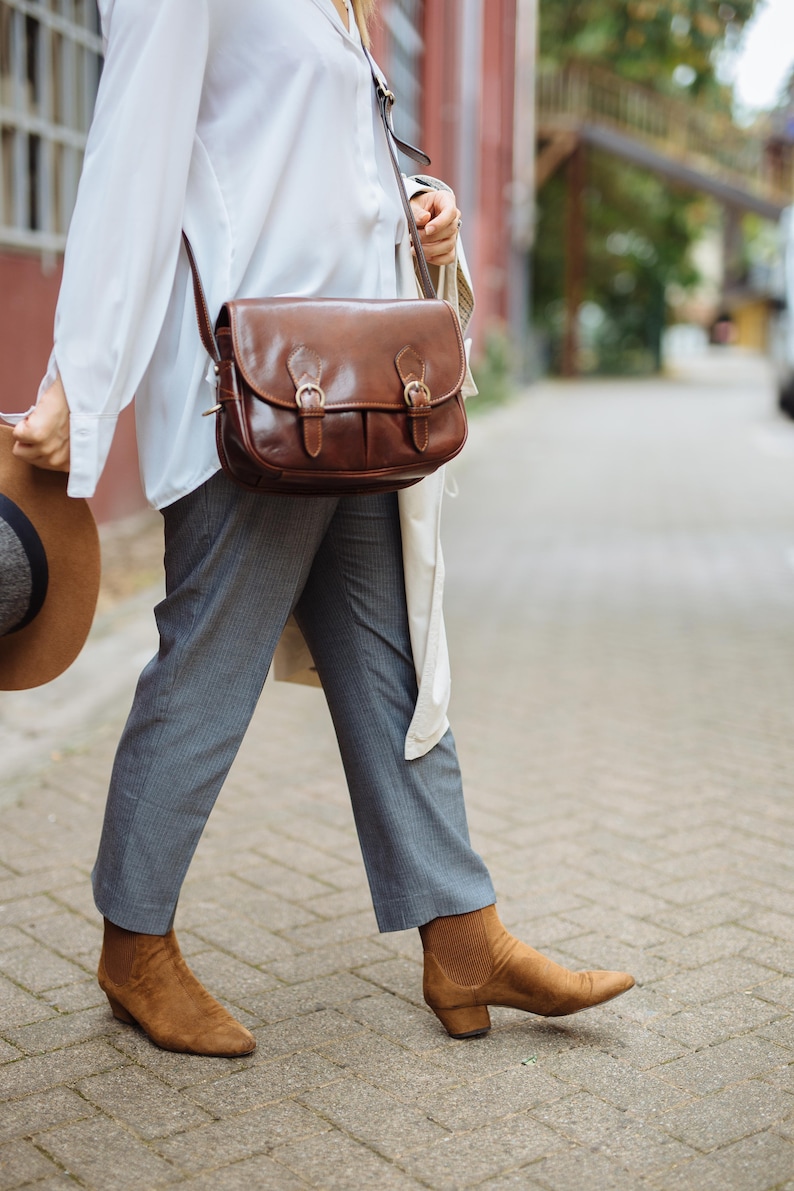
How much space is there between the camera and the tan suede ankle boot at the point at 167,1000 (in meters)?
2.36

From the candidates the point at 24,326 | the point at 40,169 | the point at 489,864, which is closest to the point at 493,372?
the point at 40,169

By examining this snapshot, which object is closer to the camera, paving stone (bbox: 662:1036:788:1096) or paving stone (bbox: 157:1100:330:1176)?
paving stone (bbox: 157:1100:330:1176)

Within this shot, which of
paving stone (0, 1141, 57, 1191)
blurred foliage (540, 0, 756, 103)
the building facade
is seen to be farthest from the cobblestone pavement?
blurred foliage (540, 0, 756, 103)

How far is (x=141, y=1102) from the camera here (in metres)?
2.22

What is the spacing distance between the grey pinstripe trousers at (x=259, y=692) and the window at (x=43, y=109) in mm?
4583

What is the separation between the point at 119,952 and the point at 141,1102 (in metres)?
0.26

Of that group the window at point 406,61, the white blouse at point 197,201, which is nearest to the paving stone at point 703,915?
the white blouse at point 197,201

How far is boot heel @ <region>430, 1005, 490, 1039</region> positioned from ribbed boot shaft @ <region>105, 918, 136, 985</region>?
1.77 feet

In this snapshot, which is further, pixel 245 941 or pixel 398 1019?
pixel 245 941

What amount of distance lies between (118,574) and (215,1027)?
4637 millimetres

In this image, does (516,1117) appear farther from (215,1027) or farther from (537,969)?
(215,1027)

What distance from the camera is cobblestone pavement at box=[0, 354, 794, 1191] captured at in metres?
2.10

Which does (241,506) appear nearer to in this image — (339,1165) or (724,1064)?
(339,1165)

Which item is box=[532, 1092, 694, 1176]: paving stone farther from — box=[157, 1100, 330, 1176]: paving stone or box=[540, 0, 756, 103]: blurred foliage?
box=[540, 0, 756, 103]: blurred foliage
